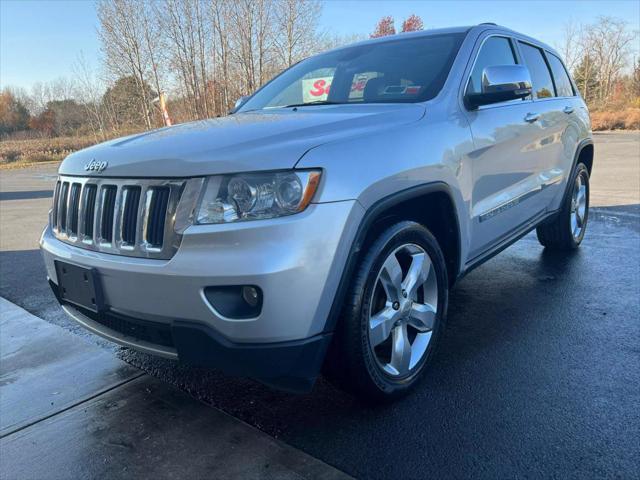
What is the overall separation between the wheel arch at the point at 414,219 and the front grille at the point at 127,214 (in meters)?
0.67

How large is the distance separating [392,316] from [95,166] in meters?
1.54

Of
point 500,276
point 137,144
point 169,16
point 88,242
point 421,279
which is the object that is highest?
point 169,16

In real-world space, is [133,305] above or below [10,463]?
above

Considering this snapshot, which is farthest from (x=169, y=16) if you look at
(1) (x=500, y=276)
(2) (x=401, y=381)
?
(2) (x=401, y=381)

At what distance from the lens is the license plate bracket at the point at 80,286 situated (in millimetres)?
2209

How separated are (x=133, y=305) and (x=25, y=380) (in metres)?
1.46

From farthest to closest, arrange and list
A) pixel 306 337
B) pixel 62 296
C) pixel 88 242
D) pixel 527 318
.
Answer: pixel 527 318
pixel 62 296
pixel 88 242
pixel 306 337

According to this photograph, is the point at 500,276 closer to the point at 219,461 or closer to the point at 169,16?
the point at 219,461

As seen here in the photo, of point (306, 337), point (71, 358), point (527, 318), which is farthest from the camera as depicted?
point (527, 318)

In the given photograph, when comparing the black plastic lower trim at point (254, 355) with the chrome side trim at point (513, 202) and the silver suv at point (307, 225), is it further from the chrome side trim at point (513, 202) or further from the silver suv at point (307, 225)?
the chrome side trim at point (513, 202)

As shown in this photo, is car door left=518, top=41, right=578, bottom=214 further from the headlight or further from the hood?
the headlight

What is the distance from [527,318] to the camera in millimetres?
3551

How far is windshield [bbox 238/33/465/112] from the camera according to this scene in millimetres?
3066

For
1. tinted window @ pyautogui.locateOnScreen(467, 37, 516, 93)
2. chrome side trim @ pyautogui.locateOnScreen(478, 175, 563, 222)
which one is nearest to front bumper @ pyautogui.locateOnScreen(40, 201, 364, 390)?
chrome side trim @ pyautogui.locateOnScreen(478, 175, 563, 222)
